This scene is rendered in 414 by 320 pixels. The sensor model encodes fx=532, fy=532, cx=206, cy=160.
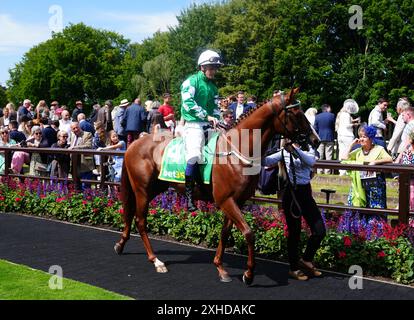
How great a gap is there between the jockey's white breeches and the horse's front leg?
0.73 metres

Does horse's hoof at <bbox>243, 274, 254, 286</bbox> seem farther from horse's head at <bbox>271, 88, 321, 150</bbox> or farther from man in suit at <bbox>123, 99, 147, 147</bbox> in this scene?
man in suit at <bbox>123, 99, 147, 147</bbox>

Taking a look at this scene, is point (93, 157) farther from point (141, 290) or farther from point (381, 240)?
point (381, 240)

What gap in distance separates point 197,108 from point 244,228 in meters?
1.61

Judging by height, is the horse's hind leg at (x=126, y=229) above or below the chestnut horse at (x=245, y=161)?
below

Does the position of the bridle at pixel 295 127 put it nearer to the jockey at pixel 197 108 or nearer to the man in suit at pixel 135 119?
the jockey at pixel 197 108

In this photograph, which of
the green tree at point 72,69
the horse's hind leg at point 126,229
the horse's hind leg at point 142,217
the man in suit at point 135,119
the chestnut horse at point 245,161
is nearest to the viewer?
the chestnut horse at point 245,161

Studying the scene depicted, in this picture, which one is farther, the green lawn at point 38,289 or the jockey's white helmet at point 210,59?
the jockey's white helmet at point 210,59

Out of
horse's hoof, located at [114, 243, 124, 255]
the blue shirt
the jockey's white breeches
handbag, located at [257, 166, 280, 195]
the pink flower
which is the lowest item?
horse's hoof, located at [114, 243, 124, 255]

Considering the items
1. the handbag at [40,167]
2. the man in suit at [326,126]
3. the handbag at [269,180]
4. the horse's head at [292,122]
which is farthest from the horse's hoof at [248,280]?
the man in suit at [326,126]

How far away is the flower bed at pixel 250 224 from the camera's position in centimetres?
661

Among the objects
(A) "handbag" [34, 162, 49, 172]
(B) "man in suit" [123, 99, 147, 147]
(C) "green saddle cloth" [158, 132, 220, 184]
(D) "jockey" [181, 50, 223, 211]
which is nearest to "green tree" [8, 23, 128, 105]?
(B) "man in suit" [123, 99, 147, 147]

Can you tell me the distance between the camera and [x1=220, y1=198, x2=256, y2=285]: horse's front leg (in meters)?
6.05

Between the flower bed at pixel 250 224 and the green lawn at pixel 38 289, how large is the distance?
2.56m

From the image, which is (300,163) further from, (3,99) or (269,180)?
(3,99)
